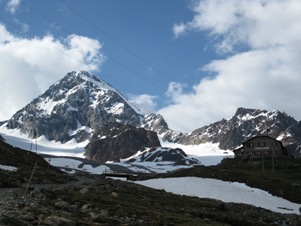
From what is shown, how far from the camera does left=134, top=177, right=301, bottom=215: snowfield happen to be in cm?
8115

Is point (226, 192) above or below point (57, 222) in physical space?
above

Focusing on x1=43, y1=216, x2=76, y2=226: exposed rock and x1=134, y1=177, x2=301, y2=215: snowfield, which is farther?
x1=134, y1=177, x2=301, y2=215: snowfield

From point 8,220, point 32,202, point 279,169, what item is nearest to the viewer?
point 8,220

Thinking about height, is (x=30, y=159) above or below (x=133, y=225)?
above

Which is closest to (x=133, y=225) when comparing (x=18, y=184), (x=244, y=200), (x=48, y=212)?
(x=48, y=212)

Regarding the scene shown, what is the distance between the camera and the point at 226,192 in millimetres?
90000

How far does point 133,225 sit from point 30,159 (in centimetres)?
9859

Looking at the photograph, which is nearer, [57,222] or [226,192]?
[57,222]

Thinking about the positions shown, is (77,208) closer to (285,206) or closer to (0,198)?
(0,198)

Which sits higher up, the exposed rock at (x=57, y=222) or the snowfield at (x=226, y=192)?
the snowfield at (x=226, y=192)

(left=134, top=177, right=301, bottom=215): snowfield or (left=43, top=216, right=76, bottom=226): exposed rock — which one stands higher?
(left=134, top=177, right=301, bottom=215): snowfield

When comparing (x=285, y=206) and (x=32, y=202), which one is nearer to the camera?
(x=32, y=202)

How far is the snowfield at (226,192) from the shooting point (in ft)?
266

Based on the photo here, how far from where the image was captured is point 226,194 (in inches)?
3452
